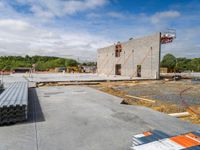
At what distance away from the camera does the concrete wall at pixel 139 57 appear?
18.4m

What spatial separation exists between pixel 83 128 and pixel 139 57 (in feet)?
60.1

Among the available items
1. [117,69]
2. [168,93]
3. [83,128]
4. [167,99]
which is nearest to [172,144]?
[83,128]

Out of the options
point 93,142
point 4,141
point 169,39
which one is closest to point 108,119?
point 93,142

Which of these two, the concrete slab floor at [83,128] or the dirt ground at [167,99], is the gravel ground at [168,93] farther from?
the concrete slab floor at [83,128]

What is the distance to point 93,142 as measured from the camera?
3.12 meters

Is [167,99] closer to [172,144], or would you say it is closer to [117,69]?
[172,144]

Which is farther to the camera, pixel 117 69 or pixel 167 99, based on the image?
pixel 117 69

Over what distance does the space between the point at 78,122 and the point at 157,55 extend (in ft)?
51.6

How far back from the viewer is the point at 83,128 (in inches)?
151

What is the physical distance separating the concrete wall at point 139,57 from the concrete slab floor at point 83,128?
46.3 feet

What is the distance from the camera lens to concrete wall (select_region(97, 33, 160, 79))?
18427 millimetres

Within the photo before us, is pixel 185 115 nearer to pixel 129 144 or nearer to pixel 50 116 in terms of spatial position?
pixel 129 144

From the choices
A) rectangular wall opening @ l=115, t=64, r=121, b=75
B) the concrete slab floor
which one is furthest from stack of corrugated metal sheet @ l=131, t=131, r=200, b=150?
rectangular wall opening @ l=115, t=64, r=121, b=75

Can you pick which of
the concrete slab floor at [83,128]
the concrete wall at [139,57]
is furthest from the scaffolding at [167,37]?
the concrete slab floor at [83,128]
